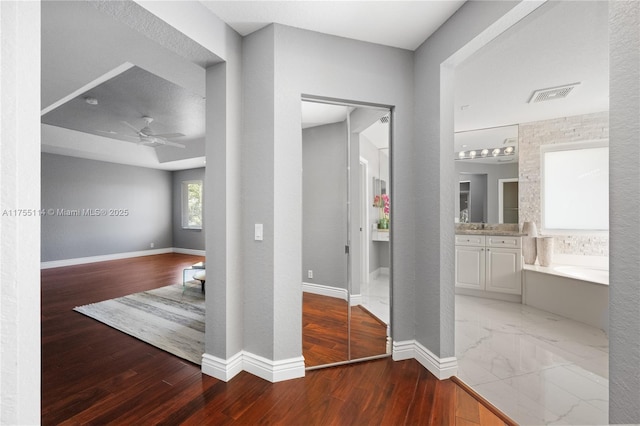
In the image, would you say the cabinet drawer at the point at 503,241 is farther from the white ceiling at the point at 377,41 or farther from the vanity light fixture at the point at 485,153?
the white ceiling at the point at 377,41

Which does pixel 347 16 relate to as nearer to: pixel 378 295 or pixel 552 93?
pixel 378 295

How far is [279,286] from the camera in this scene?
82.8 inches

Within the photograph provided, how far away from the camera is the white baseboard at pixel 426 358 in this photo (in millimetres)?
2129

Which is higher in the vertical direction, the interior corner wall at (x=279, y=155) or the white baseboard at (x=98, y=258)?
the interior corner wall at (x=279, y=155)

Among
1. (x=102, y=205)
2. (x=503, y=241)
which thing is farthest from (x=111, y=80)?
(x=503, y=241)

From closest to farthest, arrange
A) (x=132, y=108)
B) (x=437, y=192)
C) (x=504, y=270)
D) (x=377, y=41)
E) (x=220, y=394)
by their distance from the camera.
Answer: (x=220, y=394), (x=437, y=192), (x=377, y=41), (x=504, y=270), (x=132, y=108)

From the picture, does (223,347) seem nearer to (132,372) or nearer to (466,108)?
(132,372)

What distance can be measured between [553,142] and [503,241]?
165 cm

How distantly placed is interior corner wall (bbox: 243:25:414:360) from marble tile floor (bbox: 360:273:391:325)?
708 mm

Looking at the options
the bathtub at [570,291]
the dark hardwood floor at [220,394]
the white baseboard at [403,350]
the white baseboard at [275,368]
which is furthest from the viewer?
the bathtub at [570,291]

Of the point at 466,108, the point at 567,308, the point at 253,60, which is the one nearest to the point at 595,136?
the point at 466,108

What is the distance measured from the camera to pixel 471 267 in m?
4.31

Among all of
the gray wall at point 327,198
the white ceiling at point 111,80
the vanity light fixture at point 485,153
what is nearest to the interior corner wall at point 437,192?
the gray wall at point 327,198

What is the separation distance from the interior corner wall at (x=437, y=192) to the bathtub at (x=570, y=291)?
7.52 feet
